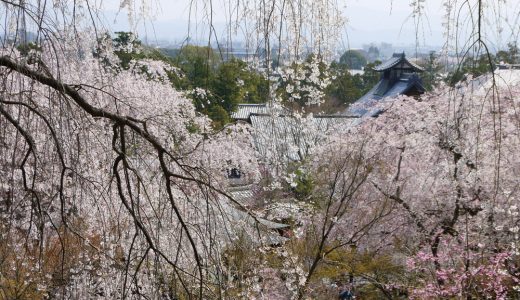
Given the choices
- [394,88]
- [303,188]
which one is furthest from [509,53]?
[394,88]

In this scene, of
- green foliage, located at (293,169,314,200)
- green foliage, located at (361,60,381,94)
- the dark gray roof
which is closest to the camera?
green foliage, located at (293,169,314,200)

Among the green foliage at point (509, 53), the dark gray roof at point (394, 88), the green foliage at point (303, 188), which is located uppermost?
the green foliage at point (509, 53)

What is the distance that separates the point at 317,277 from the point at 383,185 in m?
1.77

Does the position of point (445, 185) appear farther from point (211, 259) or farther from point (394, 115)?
point (211, 259)

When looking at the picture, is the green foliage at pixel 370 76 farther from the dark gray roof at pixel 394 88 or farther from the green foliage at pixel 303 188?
the green foliage at pixel 303 188

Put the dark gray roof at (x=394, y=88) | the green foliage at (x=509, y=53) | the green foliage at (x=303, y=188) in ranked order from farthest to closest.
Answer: the dark gray roof at (x=394, y=88) → the green foliage at (x=303, y=188) → the green foliage at (x=509, y=53)

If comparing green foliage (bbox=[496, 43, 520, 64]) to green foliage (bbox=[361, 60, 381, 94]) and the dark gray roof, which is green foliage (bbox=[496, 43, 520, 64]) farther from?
green foliage (bbox=[361, 60, 381, 94])

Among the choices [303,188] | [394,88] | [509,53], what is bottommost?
[303,188]

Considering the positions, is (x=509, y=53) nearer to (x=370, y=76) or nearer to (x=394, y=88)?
(x=394, y=88)

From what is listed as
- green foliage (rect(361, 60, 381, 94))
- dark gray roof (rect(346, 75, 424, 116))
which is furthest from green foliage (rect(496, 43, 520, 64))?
green foliage (rect(361, 60, 381, 94))

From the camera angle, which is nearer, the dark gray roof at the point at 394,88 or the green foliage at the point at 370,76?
the dark gray roof at the point at 394,88

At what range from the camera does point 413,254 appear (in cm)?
596

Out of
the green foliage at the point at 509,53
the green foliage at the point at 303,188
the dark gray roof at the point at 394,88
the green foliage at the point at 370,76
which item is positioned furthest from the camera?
the green foliage at the point at 370,76

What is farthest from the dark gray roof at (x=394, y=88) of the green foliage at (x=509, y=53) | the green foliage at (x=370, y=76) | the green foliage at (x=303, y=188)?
the green foliage at (x=509, y=53)
